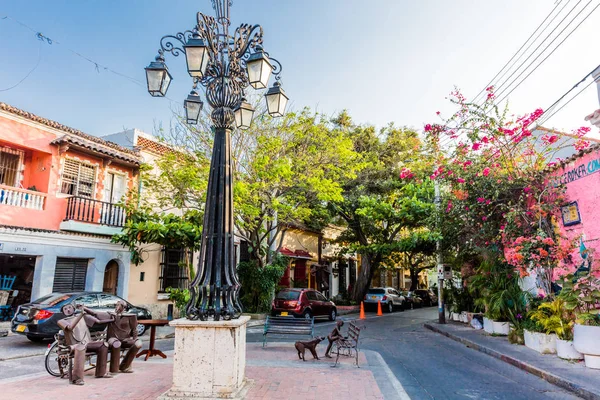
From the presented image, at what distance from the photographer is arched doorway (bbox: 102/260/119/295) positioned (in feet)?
52.7

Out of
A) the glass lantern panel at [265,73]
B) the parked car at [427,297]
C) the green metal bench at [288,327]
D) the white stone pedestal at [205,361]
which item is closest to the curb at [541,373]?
the green metal bench at [288,327]

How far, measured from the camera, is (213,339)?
5.38m

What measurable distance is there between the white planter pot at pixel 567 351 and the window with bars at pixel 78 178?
15370 millimetres

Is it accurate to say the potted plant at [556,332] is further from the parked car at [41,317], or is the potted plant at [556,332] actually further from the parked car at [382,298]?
the parked car at [382,298]

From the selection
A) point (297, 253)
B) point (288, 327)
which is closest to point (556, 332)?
point (288, 327)

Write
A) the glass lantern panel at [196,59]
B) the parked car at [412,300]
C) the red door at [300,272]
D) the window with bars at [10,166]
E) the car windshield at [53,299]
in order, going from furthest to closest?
the parked car at [412,300] < the red door at [300,272] < the window with bars at [10,166] < the car windshield at [53,299] < the glass lantern panel at [196,59]

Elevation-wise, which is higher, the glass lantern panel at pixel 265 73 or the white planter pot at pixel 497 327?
the glass lantern panel at pixel 265 73

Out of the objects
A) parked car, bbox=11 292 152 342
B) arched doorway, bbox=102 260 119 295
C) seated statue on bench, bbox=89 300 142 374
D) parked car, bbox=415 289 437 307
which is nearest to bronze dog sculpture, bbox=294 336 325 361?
seated statue on bench, bbox=89 300 142 374

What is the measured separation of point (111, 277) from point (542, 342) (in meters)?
14.7

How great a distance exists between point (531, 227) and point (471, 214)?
5.86 feet

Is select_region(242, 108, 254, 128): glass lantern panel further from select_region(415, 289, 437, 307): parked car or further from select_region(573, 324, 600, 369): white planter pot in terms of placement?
select_region(415, 289, 437, 307): parked car

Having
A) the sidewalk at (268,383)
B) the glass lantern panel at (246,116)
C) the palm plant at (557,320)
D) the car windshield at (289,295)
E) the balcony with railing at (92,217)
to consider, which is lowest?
the sidewalk at (268,383)

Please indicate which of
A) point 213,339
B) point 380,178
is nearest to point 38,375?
point 213,339

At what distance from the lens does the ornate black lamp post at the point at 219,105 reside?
225 inches
